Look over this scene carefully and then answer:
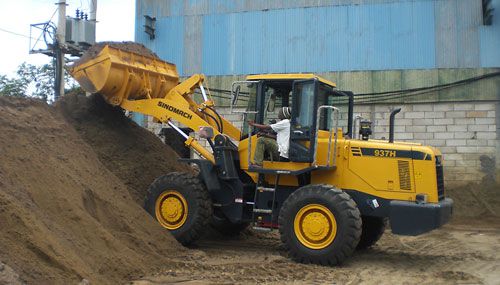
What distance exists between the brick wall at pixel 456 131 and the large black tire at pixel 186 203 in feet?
23.0

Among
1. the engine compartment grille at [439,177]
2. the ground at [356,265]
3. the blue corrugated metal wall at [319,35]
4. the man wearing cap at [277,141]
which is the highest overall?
the blue corrugated metal wall at [319,35]

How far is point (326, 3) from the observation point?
57.5ft

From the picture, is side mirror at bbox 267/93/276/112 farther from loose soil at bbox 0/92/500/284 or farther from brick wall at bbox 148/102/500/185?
brick wall at bbox 148/102/500/185

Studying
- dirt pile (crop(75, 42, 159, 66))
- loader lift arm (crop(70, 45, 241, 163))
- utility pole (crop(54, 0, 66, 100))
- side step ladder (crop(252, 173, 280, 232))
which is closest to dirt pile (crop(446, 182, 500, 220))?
side step ladder (crop(252, 173, 280, 232))

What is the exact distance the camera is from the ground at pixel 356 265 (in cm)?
686

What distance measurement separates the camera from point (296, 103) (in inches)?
329

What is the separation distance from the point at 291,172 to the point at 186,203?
6.30 ft

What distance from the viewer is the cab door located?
823 cm

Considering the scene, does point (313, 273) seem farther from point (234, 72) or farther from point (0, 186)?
point (234, 72)

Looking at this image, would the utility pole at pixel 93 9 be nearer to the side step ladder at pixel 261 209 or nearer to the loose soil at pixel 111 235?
the loose soil at pixel 111 235

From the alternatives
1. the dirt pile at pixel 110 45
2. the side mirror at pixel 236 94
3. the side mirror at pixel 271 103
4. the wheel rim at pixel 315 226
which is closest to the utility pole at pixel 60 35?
the dirt pile at pixel 110 45

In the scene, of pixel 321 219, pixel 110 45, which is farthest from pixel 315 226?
pixel 110 45

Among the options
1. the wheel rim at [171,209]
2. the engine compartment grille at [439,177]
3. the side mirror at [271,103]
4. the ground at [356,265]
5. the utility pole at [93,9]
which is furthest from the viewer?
the utility pole at [93,9]

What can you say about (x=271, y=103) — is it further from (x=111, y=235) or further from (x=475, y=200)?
(x=475, y=200)
